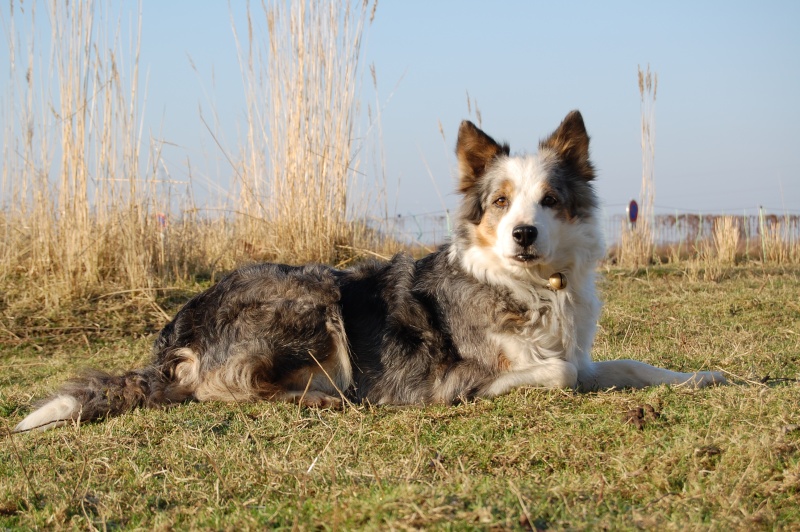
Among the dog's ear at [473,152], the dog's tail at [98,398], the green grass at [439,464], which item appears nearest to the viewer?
the green grass at [439,464]

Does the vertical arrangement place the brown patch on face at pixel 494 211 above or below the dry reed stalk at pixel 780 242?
above

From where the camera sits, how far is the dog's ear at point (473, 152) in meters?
4.86

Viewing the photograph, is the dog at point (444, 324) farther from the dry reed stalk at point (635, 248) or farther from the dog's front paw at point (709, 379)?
the dry reed stalk at point (635, 248)

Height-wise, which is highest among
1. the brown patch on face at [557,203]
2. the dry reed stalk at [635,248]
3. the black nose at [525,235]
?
the brown patch on face at [557,203]

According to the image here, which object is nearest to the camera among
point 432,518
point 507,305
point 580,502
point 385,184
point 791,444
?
point 432,518

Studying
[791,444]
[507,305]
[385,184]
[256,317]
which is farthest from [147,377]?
[385,184]

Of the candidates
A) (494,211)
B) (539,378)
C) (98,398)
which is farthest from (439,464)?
(98,398)

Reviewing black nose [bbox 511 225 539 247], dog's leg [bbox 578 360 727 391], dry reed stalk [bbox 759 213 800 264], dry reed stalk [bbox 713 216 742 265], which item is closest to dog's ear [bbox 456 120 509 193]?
black nose [bbox 511 225 539 247]

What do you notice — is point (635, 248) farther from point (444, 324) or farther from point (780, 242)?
point (444, 324)

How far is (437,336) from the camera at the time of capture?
4609 mm

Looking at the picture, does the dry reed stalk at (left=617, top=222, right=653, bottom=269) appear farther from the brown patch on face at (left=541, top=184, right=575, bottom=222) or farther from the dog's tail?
the dog's tail

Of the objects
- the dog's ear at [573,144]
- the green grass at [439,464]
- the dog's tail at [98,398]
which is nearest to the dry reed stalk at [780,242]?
the green grass at [439,464]

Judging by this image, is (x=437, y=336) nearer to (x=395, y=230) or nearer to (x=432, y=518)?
(x=432, y=518)

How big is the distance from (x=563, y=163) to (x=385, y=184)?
4.74 metres
